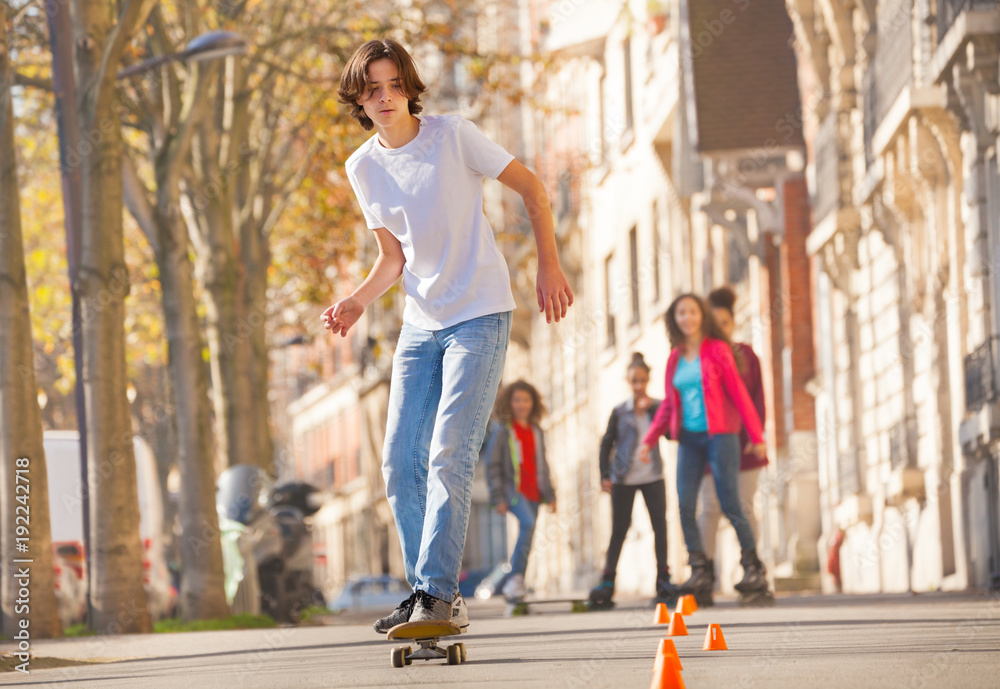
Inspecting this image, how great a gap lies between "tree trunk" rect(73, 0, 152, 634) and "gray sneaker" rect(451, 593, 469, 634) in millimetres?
8457

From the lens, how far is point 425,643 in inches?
276

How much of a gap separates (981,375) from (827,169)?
6890 mm

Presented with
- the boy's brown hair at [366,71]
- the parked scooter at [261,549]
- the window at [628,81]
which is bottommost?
the parked scooter at [261,549]

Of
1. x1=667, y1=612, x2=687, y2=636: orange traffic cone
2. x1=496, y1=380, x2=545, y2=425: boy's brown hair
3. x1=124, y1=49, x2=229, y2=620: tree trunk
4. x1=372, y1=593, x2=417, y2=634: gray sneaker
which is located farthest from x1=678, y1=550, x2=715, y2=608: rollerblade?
x1=372, y1=593, x2=417, y2=634: gray sneaker

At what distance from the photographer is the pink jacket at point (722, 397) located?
12.9 meters

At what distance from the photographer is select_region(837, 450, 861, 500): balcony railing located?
23.5 metres

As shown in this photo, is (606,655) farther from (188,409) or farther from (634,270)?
(634,270)

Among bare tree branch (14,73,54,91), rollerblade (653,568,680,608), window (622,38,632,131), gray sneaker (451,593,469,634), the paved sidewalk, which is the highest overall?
window (622,38,632,131)

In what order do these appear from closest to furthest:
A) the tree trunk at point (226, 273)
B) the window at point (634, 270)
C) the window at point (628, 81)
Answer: the tree trunk at point (226, 273)
the window at point (634, 270)
the window at point (628, 81)

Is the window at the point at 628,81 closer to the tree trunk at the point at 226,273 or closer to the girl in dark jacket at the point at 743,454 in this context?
the tree trunk at the point at 226,273

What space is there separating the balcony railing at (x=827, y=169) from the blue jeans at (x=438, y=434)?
16.8 metres

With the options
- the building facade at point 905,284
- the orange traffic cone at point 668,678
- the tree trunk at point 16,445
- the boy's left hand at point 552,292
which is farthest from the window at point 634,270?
the orange traffic cone at point 668,678

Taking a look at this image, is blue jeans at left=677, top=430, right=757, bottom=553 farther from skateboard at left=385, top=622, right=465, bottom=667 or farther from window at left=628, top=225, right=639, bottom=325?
window at left=628, top=225, right=639, bottom=325

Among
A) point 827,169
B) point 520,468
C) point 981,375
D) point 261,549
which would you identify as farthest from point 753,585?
point 827,169
